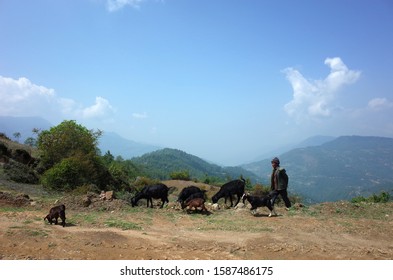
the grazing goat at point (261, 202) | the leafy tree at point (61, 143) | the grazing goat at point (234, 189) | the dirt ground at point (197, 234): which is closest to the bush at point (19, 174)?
the leafy tree at point (61, 143)

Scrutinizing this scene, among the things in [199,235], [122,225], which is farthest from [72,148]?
[199,235]

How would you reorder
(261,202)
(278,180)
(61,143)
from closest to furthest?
1. (261,202)
2. (278,180)
3. (61,143)

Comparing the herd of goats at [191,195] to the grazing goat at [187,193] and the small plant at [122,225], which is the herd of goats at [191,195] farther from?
the small plant at [122,225]

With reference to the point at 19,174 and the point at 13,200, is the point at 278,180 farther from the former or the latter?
the point at 19,174

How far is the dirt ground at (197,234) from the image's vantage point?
29.3 ft

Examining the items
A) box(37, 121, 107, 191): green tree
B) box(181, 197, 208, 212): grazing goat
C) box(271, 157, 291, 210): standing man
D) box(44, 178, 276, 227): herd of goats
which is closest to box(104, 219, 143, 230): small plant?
box(181, 197, 208, 212): grazing goat

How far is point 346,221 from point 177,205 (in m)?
8.07

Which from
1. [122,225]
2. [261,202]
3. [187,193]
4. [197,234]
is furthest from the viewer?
[187,193]

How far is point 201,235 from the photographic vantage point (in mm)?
10891

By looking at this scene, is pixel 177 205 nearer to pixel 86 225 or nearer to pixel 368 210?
pixel 86 225

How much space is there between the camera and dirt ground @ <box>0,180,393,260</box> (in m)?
8.93

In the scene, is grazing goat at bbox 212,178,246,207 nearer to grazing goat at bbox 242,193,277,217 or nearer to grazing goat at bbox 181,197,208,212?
grazing goat at bbox 181,197,208,212

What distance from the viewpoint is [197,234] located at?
11.1 metres
